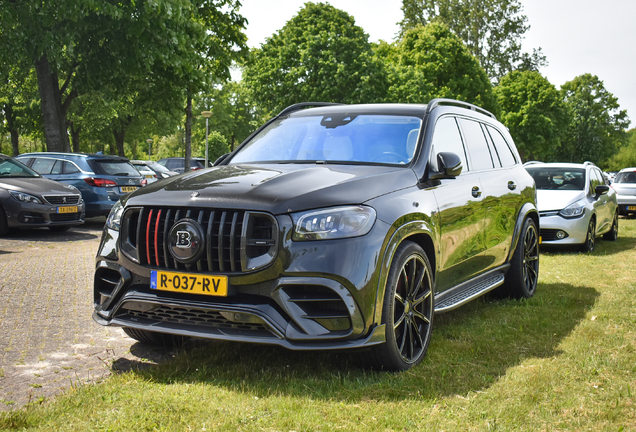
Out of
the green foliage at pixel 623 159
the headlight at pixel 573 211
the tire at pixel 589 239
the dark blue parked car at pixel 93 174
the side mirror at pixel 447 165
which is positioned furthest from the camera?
the green foliage at pixel 623 159

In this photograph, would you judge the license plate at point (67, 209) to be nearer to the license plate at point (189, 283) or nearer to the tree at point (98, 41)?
the tree at point (98, 41)

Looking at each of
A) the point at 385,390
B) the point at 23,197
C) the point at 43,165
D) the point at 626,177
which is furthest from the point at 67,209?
the point at 626,177

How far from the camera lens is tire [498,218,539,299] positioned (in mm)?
6688

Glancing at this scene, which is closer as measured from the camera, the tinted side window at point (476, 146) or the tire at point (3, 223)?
the tinted side window at point (476, 146)

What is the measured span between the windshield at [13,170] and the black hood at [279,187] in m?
9.24

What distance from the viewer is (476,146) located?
6.03m

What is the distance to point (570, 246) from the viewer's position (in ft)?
38.3

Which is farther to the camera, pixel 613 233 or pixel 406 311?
pixel 613 233

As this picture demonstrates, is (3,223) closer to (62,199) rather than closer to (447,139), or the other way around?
(62,199)

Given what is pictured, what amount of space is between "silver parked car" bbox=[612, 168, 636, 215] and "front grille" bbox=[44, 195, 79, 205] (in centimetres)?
1591

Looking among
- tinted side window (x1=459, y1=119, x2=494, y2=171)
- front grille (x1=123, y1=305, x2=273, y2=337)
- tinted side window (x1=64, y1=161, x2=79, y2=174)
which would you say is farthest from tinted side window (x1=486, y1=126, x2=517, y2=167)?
tinted side window (x1=64, y1=161, x2=79, y2=174)

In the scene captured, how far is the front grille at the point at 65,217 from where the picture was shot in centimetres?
1191

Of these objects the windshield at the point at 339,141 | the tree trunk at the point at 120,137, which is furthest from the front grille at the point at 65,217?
the tree trunk at the point at 120,137

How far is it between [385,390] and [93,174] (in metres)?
11.5
